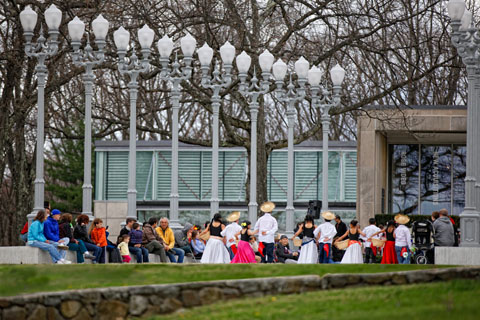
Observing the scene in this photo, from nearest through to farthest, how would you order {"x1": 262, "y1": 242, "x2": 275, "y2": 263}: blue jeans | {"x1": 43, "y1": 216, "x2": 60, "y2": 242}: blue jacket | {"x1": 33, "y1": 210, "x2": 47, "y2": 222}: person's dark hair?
→ {"x1": 33, "y1": 210, "x2": 47, "y2": 222}: person's dark hair → {"x1": 43, "y1": 216, "x2": 60, "y2": 242}: blue jacket → {"x1": 262, "y1": 242, "x2": 275, "y2": 263}: blue jeans

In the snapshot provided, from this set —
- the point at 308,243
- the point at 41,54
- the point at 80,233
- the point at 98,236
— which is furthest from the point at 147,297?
the point at 308,243

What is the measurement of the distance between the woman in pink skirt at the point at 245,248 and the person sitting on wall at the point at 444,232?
451 cm

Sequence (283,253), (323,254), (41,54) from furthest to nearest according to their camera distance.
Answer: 1. (283,253)
2. (323,254)
3. (41,54)

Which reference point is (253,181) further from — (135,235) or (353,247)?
(135,235)

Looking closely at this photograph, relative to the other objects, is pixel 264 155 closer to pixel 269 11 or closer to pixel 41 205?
pixel 269 11

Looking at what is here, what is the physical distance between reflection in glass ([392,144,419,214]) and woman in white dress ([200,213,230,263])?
790 inches

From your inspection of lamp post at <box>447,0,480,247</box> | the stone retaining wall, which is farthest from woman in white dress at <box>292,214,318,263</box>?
the stone retaining wall

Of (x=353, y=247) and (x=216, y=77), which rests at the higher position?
(x=216, y=77)

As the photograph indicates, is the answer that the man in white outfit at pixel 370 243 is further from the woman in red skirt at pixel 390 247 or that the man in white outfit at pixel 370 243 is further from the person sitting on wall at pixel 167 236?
the person sitting on wall at pixel 167 236

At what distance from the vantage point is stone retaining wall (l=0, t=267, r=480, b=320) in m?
15.2

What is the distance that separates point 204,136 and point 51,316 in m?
48.9

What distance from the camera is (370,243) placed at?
3078cm

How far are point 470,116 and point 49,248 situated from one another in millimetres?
9556

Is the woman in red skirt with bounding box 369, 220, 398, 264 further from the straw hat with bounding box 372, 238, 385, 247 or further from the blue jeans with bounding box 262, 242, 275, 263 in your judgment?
the blue jeans with bounding box 262, 242, 275, 263
